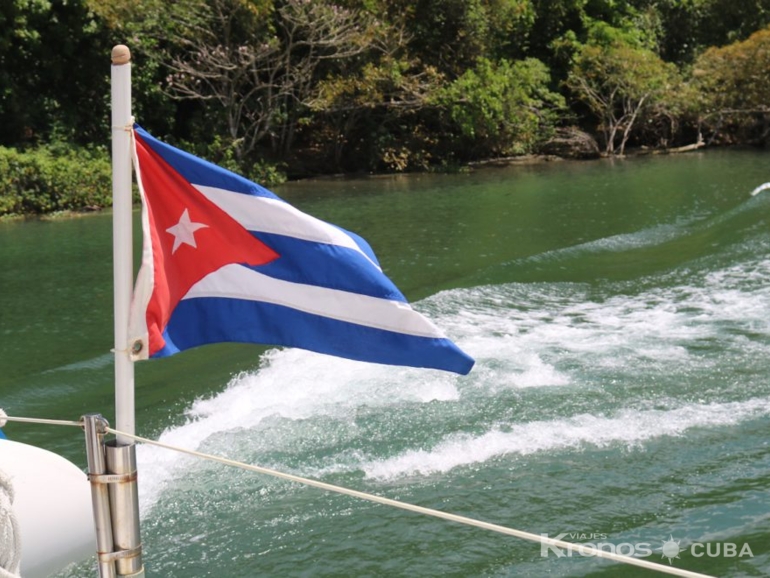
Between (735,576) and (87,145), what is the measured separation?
2076 centimetres

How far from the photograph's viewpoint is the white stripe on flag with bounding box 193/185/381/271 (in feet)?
11.4

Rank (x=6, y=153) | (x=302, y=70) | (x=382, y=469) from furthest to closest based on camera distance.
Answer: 1. (x=302, y=70)
2. (x=6, y=153)
3. (x=382, y=469)

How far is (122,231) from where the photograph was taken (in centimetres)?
323

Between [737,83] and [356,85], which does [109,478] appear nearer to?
[356,85]

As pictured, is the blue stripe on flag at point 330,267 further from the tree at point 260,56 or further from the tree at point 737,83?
the tree at point 737,83

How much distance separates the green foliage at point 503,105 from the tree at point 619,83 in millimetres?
1033

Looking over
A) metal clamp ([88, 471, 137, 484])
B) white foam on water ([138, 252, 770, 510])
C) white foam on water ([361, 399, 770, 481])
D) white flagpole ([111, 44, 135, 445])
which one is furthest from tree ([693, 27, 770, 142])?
metal clamp ([88, 471, 137, 484])

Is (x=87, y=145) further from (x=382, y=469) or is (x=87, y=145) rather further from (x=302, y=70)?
(x=382, y=469)

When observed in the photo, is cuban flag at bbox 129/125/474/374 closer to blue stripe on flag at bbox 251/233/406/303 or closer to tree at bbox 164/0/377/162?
blue stripe on flag at bbox 251/233/406/303

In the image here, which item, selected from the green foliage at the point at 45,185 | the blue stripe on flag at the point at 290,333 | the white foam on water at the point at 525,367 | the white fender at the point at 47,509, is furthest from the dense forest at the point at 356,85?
the blue stripe on flag at the point at 290,333

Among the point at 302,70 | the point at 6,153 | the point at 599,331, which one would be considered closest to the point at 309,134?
the point at 302,70

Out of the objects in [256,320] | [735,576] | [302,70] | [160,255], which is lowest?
[735,576]

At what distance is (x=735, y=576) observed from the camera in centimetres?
473

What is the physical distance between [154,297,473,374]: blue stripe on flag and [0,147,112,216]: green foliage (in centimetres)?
1698
